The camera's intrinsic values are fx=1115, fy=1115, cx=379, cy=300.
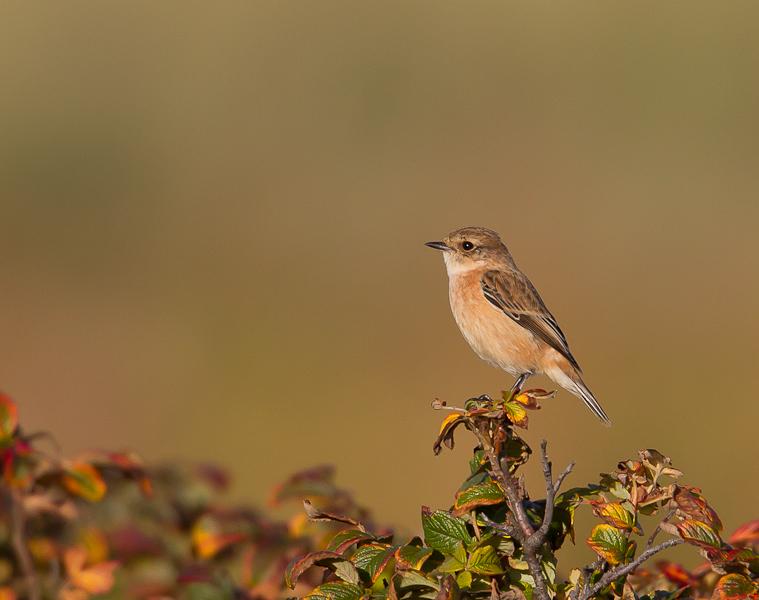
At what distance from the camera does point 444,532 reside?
2.43 metres

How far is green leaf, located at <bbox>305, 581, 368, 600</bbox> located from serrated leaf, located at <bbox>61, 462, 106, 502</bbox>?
2.76 ft

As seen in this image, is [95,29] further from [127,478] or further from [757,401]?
[127,478]

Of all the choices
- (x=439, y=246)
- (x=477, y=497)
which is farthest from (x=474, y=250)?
(x=477, y=497)

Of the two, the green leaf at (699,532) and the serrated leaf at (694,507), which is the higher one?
the serrated leaf at (694,507)

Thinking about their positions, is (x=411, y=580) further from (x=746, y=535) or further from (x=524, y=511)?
(x=746, y=535)

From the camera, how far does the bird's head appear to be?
6.27m

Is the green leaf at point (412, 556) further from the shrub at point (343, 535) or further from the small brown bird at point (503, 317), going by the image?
the small brown bird at point (503, 317)

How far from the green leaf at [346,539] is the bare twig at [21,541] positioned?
0.87m

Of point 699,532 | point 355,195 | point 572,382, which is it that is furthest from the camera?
point 355,195

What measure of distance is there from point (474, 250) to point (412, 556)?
4.09 metres

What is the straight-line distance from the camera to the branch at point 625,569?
2.18 meters

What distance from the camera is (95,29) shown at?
21.7 meters

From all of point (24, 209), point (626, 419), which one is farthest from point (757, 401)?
point (24, 209)

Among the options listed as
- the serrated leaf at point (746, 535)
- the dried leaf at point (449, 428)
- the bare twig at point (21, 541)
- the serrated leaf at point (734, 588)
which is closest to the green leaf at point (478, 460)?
the dried leaf at point (449, 428)
